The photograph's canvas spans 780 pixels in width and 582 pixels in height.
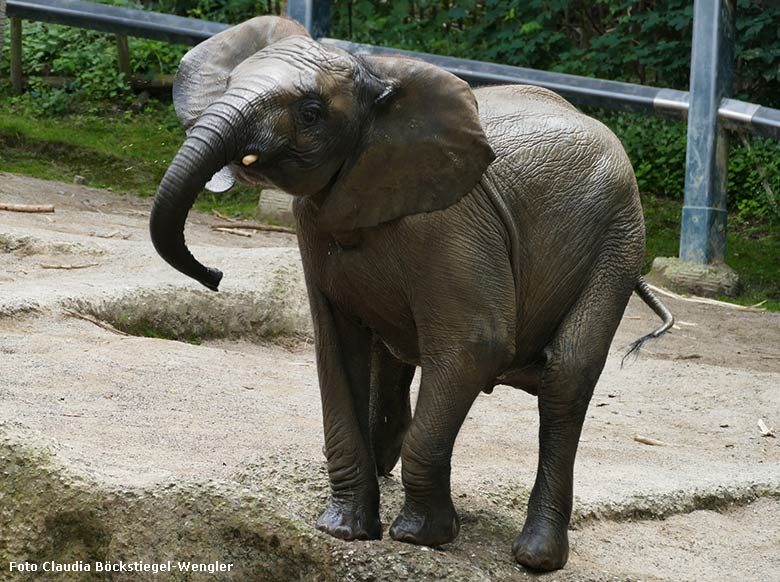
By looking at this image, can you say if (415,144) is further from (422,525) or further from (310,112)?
(422,525)

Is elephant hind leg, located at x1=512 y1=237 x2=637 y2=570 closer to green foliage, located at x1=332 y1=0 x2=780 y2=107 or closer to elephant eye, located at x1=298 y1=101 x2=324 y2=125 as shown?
elephant eye, located at x1=298 y1=101 x2=324 y2=125

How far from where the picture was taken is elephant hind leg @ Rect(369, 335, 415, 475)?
492 cm

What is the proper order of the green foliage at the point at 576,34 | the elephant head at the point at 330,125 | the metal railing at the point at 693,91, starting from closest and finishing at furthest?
the elephant head at the point at 330,125
the metal railing at the point at 693,91
the green foliage at the point at 576,34

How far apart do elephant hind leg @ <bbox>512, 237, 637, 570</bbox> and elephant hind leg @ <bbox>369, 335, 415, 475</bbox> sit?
2.06 feet

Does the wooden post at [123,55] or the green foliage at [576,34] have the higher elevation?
the green foliage at [576,34]

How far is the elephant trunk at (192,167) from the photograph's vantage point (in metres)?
3.45

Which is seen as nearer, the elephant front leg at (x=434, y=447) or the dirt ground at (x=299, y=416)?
the elephant front leg at (x=434, y=447)

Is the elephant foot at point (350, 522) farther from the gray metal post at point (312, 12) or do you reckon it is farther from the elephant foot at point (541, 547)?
the gray metal post at point (312, 12)

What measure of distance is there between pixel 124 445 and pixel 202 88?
1.76 m

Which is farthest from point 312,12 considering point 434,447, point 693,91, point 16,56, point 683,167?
Result: point 434,447

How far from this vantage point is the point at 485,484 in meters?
5.30

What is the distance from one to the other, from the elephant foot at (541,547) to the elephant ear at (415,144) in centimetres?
127

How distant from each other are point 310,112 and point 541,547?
1.76 meters

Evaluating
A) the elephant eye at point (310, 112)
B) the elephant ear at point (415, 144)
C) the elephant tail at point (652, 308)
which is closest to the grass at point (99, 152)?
the elephant tail at point (652, 308)
